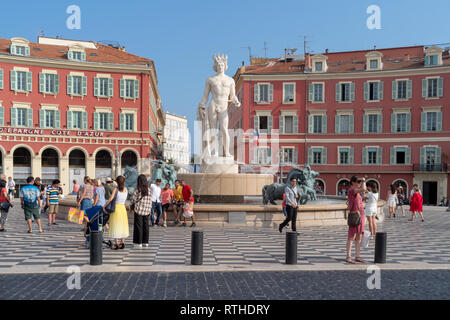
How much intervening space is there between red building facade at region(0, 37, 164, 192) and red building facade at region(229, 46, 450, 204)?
10.9m

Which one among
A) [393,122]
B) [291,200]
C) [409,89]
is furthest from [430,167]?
[291,200]

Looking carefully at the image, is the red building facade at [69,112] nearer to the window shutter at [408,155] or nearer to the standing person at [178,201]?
the window shutter at [408,155]

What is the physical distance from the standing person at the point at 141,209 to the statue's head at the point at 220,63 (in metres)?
8.21

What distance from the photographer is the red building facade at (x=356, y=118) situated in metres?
40.2

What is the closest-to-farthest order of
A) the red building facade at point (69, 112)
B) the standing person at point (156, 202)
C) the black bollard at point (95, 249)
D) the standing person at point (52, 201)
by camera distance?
the black bollard at point (95, 249)
the standing person at point (156, 202)
the standing person at point (52, 201)
the red building facade at point (69, 112)

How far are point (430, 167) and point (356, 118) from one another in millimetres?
7841

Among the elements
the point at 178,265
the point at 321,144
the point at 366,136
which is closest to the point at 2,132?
the point at 321,144

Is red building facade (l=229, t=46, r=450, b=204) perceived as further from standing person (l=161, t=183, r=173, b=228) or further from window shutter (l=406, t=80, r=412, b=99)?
standing person (l=161, t=183, r=173, b=228)

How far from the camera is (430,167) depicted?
3984cm

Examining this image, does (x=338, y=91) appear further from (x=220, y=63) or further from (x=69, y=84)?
(x=220, y=63)

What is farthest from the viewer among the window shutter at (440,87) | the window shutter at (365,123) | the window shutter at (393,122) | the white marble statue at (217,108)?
the window shutter at (365,123)

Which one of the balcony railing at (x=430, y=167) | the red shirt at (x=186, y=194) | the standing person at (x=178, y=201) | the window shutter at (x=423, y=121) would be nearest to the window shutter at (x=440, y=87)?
the window shutter at (x=423, y=121)
